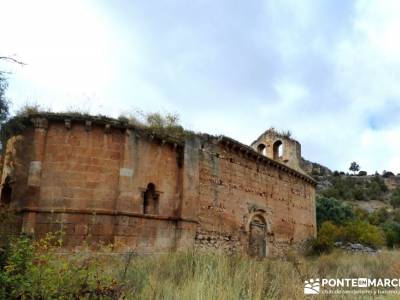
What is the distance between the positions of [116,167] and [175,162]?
229 cm

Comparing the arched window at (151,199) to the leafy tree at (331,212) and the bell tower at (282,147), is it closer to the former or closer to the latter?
the bell tower at (282,147)

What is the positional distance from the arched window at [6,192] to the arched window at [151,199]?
4136 mm

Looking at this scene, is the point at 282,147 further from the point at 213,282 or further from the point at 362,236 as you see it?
the point at 213,282

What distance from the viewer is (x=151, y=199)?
12133mm

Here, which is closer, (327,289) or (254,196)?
(327,289)

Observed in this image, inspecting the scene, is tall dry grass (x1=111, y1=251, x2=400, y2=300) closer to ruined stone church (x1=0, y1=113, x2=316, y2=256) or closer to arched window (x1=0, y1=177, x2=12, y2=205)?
ruined stone church (x1=0, y1=113, x2=316, y2=256)

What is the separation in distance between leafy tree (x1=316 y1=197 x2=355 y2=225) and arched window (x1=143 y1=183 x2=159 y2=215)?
19796 millimetres

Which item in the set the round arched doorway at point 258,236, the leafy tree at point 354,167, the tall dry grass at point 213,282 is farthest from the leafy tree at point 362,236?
the leafy tree at point 354,167

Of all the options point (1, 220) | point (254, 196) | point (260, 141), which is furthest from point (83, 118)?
point (260, 141)

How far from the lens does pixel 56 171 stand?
11.0 meters

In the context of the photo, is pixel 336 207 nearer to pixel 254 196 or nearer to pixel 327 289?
pixel 254 196

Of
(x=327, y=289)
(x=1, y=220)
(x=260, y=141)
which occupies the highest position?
(x=260, y=141)

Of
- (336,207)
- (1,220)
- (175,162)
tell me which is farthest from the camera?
(336,207)

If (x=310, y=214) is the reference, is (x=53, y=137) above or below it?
above
